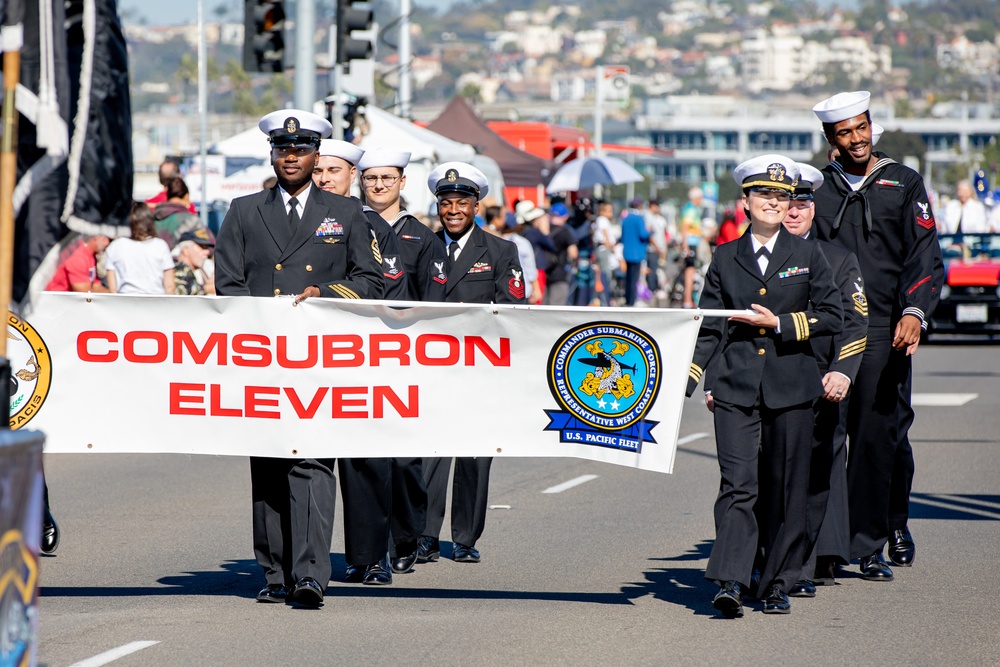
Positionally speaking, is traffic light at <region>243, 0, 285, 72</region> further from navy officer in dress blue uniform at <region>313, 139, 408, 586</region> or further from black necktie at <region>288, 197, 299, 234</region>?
black necktie at <region>288, 197, 299, 234</region>

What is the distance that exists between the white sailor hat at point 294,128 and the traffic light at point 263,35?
10285 millimetres

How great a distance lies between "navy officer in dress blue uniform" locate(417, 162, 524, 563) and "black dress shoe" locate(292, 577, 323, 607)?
160 cm

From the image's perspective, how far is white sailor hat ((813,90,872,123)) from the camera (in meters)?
8.62

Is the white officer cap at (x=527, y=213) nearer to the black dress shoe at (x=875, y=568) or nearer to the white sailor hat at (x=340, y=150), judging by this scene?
the white sailor hat at (x=340, y=150)

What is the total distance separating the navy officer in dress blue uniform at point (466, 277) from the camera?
9312 millimetres

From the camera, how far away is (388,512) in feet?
27.9

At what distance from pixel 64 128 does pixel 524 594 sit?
3.74 m

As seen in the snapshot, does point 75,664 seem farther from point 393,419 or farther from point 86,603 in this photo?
point 393,419

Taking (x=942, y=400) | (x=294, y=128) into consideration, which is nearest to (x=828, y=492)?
(x=294, y=128)

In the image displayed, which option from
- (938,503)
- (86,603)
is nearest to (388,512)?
(86,603)

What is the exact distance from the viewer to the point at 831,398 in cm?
788

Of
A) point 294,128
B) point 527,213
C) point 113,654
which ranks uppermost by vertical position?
point 294,128

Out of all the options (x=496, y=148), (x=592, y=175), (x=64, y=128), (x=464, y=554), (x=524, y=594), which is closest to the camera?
(x=64, y=128)

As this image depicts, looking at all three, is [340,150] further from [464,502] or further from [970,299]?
[970,299]
